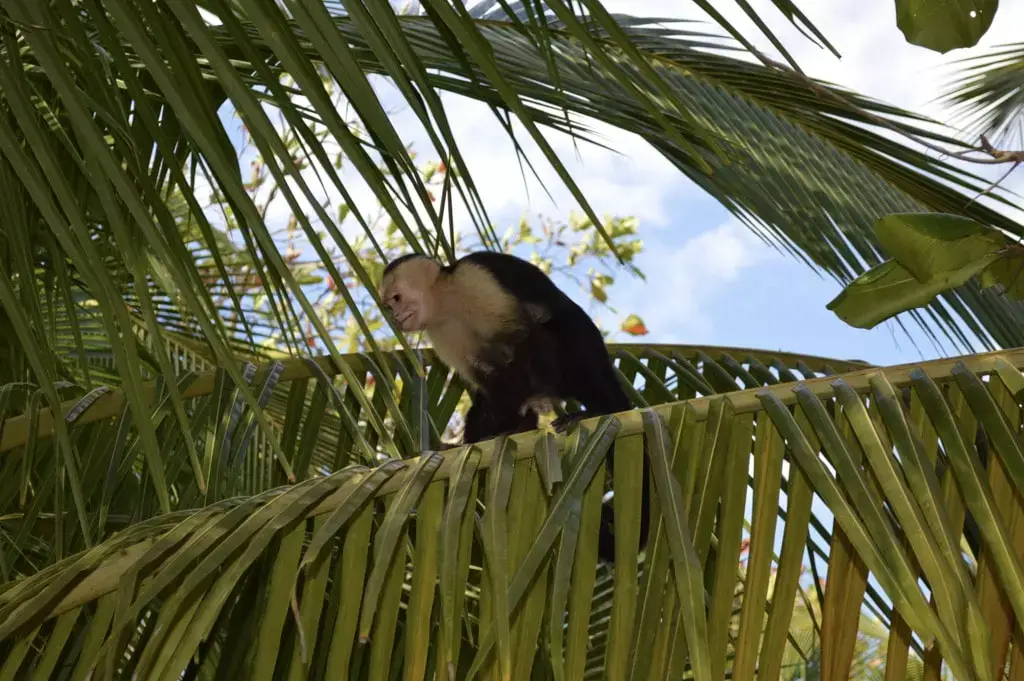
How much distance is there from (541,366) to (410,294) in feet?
1.53

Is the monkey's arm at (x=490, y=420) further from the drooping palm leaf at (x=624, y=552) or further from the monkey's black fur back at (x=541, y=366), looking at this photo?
the drooping palm leaf at (x=624, y=552)

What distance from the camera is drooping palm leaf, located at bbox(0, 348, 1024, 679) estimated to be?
38.9 inches

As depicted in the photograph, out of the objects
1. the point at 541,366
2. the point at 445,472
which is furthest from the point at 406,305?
the point at 445,472

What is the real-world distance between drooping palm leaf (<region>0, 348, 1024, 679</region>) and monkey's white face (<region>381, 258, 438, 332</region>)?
1603 millimetres

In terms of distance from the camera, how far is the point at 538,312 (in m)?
2.68

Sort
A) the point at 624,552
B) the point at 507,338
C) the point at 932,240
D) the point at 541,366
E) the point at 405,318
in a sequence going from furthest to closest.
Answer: the point at 405,318 → the point at 507,338 → the point at 541,366 → the point at 624,552 → the point at 932,240

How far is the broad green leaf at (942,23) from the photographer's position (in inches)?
37.5

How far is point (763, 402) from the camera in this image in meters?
1.21

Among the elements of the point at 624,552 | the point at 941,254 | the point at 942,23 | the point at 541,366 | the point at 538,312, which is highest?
the point at 538,312

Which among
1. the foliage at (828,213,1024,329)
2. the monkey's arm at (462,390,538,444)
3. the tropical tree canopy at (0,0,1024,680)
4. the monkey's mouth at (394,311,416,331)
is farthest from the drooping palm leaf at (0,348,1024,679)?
the monkey's mouth at (394,311,416,331)

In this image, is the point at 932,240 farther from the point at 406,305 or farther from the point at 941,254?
the point at 406,305

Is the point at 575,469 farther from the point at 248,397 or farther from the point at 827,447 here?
the point at 248,397

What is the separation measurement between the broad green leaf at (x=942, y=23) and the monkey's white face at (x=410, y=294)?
6.52 feet

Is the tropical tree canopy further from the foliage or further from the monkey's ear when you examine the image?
the monkey's ear
